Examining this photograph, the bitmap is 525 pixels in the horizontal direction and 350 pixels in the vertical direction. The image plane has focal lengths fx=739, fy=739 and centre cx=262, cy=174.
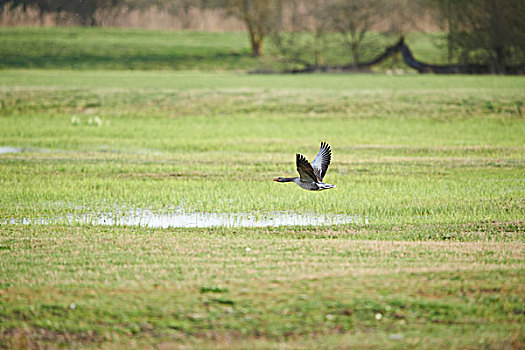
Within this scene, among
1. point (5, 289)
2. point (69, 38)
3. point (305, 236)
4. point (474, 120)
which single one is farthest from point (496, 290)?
point (69, 38)

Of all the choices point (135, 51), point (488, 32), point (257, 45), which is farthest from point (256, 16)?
point (488, 32)

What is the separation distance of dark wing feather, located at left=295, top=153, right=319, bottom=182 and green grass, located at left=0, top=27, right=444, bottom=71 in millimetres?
52548

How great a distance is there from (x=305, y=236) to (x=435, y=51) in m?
63.6

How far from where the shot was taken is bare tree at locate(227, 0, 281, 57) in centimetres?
7025

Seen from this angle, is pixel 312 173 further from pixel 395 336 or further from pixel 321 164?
pixel 395 336

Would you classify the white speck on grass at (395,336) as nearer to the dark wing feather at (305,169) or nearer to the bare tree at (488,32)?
the dark wing feather at (305,169)

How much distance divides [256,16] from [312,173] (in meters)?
62.3

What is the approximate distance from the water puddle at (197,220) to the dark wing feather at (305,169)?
4.25 feet

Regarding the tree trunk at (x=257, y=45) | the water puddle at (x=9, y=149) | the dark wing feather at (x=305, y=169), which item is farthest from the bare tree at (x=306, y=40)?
the dark wing feather at (x=305, y=169)

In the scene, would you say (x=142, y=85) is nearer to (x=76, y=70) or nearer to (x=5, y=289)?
(x=76, y=70)

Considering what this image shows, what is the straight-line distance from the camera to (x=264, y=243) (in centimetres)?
1012

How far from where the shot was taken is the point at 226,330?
6914mm

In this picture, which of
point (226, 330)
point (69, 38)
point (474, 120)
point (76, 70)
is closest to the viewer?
point (226, 330)

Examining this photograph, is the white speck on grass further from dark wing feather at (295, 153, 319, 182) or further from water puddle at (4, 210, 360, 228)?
water puddle at (4, 210, 360, 228)
